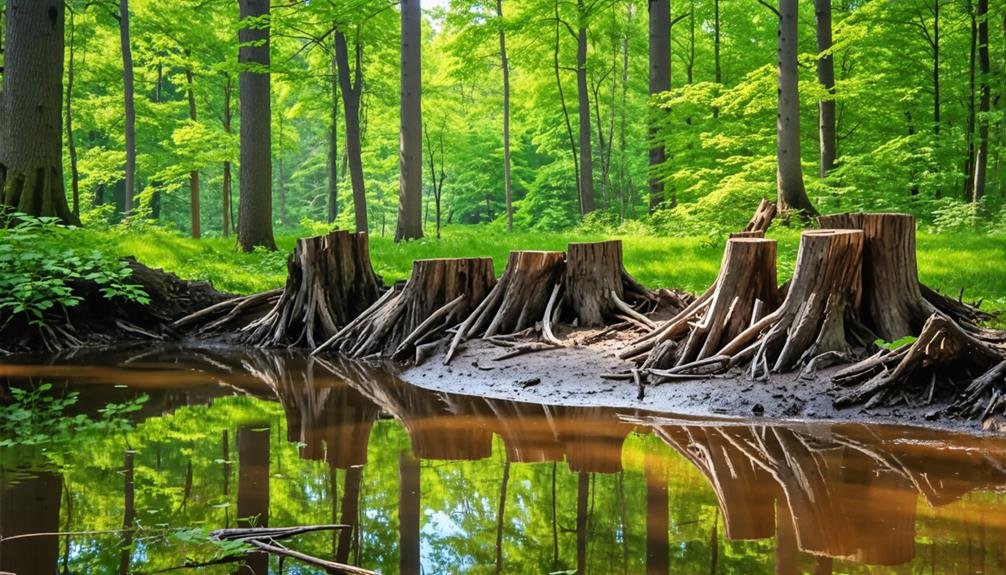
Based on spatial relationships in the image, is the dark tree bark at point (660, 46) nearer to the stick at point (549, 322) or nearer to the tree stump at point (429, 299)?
the tree stump at point (429, 299)

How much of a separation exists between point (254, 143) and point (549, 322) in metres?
9.39

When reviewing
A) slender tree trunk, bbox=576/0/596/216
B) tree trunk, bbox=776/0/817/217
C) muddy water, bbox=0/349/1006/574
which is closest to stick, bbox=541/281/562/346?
muddy water, bbox=0/349/1006/574

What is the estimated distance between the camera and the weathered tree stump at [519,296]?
8.34 metres

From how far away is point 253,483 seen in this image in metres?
4.19

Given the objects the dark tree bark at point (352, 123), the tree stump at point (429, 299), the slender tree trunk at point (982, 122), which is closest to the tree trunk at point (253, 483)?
the tree stump at point (429, 299)

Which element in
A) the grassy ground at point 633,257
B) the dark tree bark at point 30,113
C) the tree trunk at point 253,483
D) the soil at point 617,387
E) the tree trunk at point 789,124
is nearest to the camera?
the tree trunk at point 253,483

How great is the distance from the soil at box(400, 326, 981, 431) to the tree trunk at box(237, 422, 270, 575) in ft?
6.84

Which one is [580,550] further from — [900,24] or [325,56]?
[325,56]

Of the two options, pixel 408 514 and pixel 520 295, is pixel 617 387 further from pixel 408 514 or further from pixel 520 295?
pixel 408 514

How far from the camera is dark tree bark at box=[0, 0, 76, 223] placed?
10.7m

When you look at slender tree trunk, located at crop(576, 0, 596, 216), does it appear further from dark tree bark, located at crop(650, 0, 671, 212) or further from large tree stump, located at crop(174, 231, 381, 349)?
large tree stump, located at crop(174, 231, 381, 349)

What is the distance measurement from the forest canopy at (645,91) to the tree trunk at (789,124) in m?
0.39

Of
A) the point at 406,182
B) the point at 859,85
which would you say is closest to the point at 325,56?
the point at 406,182

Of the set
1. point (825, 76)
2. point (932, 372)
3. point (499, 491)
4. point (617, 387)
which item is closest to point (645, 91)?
point (825, 76)
